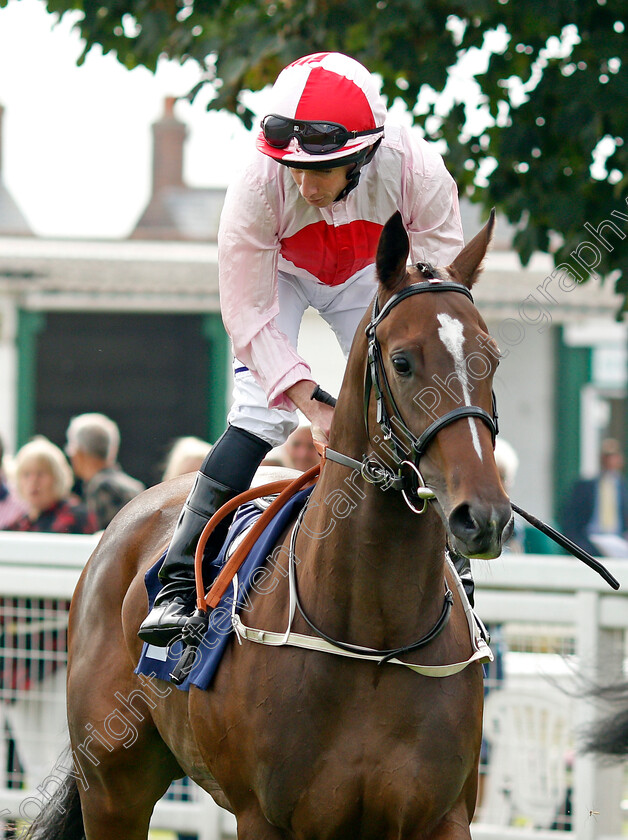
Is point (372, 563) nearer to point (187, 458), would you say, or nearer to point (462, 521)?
point (462, 521)

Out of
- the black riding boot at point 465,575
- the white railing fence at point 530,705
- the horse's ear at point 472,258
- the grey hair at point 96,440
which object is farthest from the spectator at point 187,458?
the horse's ear at point 472,258

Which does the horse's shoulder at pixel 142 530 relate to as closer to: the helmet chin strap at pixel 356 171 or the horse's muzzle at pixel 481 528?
the helmet chin strap at pixel 356 171

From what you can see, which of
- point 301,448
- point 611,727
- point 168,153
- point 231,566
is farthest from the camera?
point 168,153

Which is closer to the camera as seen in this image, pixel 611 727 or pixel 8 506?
pixel 611 727

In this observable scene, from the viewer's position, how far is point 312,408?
3133 mm

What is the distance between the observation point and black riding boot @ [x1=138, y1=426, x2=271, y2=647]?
337cm

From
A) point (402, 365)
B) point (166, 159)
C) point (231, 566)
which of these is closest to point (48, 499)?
point (231, 566)

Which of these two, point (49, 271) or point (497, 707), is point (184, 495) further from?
point (49, 271)

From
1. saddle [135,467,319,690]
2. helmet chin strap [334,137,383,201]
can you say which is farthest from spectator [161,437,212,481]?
helmet chin strap [334,137,383,201]

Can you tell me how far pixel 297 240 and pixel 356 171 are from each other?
1.06 feet

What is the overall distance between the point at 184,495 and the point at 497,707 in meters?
1.73

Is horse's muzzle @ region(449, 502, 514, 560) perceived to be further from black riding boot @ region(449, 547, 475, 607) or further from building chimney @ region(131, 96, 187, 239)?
building chimney @ region(131, 96, 187, 239)

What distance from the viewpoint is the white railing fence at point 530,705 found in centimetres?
478

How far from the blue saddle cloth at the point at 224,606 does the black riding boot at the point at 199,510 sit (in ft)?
0.18
